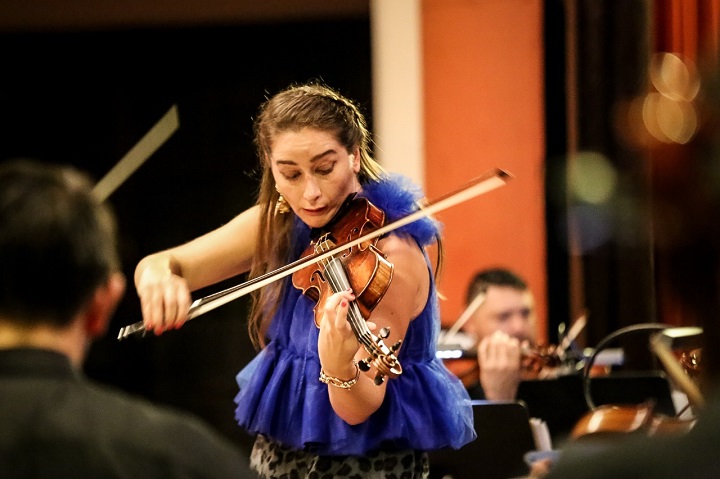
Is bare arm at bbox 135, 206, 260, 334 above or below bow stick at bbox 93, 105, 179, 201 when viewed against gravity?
below

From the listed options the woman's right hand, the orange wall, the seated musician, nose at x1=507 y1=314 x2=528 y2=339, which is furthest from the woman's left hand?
the orange wall


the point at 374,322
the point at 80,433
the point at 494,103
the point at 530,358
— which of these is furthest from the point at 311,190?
the point at 494,103

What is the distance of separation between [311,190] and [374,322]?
267 millimetres

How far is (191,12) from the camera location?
4.77 metres

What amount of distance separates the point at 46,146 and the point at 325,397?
11.1ft

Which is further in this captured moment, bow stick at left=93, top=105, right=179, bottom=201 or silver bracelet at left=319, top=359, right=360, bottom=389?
bow stick at left=93, top=105, right=179, bottom=201

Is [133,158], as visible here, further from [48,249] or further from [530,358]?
[48,249]

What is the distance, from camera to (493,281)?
3.59 metres

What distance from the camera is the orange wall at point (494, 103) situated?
170 inches

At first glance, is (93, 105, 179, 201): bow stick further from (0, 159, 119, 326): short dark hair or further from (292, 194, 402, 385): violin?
(0, 159, 119, 326): short dark hair

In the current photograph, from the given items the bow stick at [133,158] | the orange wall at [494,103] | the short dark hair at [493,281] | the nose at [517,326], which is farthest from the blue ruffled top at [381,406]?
the orange wall at [494,103]

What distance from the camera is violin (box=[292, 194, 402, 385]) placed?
1786 millimetres

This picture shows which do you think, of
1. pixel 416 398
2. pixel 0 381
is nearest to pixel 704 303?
pixel 0 381

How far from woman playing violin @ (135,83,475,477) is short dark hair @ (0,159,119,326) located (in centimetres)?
72
